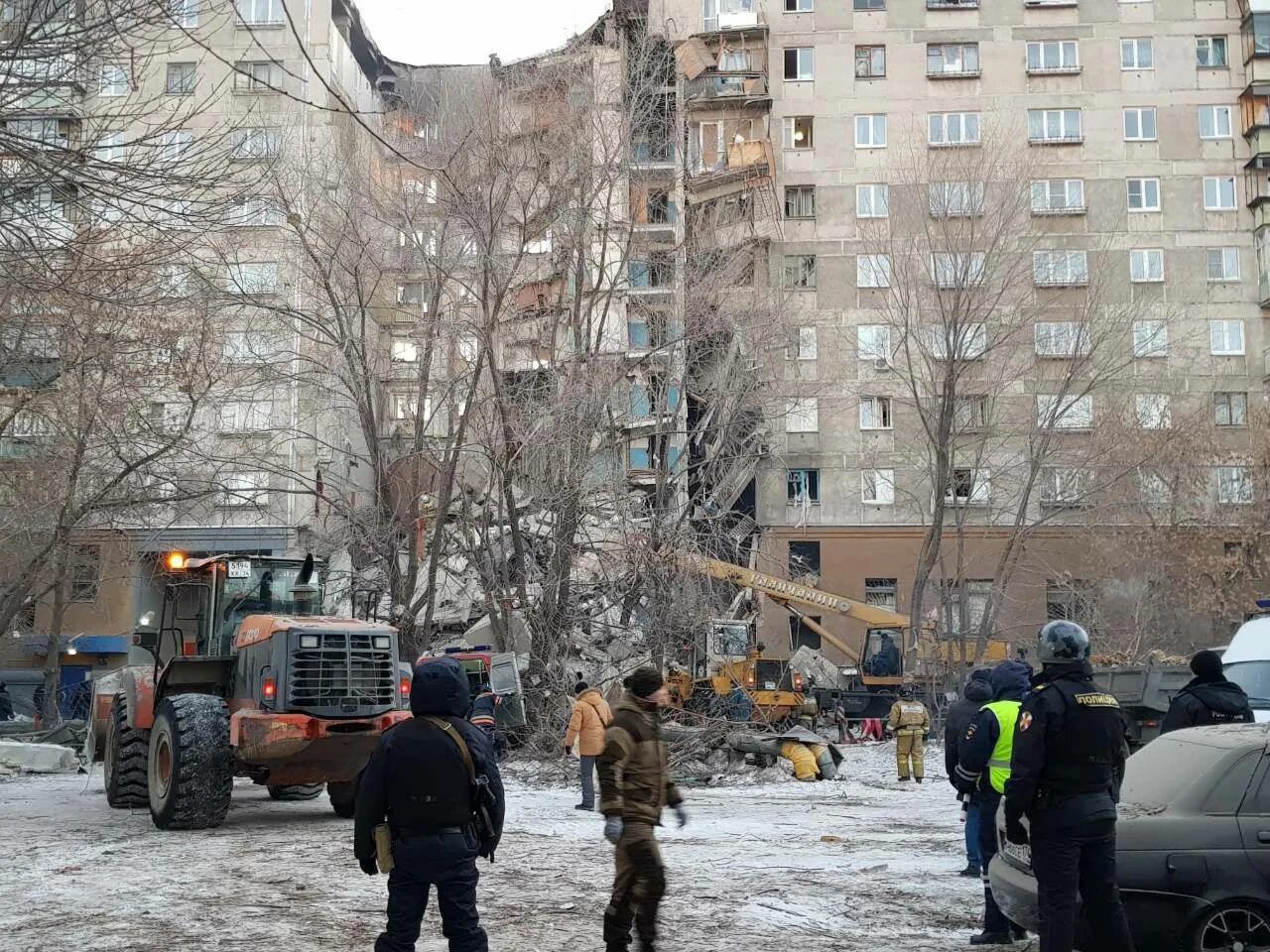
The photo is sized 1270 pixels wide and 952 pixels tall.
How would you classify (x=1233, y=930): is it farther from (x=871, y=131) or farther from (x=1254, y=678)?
(x=871, y=131)

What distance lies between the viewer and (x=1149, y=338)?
115 ft

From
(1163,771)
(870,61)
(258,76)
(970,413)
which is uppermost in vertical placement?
(870,61)

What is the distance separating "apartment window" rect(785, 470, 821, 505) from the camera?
41438 mm

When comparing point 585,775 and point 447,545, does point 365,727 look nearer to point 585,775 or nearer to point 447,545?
point 585,775

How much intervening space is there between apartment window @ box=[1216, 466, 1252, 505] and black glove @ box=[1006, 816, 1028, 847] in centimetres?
3292

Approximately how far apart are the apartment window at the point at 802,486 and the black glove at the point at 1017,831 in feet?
115

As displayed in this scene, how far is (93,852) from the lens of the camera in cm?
1203

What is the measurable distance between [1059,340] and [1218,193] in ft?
36.8

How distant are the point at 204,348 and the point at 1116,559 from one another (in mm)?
25385

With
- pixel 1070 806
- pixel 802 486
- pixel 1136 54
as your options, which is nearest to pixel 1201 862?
pixel 1070 806

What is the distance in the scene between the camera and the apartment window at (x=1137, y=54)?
43062 mm

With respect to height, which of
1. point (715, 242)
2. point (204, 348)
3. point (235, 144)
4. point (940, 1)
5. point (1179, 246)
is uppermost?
point (940, 1)

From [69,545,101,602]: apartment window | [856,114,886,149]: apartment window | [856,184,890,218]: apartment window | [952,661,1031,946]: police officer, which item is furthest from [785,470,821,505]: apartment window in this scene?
[952,661,1031,946]: police officer

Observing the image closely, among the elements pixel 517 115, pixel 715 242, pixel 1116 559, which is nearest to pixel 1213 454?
pixel 1116 559
